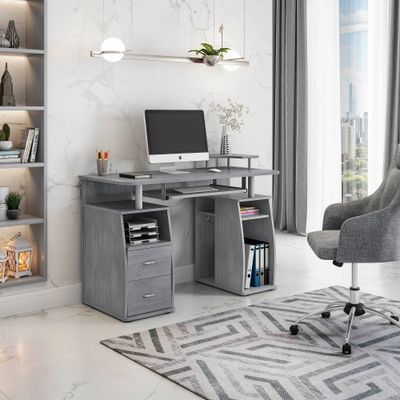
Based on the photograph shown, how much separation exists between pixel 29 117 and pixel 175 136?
3.16 feet

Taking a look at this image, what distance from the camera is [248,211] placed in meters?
4.61

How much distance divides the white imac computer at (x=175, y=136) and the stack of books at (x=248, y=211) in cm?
44

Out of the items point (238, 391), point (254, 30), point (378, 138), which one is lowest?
point (238, 391)

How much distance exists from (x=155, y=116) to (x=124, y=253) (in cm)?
102

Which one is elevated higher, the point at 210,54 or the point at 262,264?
the point at 210,54

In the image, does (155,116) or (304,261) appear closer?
(155,116)

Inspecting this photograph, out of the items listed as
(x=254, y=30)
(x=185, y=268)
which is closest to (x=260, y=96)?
(x=254, y=30)

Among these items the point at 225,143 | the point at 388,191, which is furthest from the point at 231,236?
the point at 388,191

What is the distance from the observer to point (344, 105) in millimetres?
6512

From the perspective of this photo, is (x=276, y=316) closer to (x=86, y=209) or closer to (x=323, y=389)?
(x=323, y=389)

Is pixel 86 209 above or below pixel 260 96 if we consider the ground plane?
below

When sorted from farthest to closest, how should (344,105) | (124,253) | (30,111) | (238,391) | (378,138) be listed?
(344,105), (378,138), (30,111), (124,253), (238,391)

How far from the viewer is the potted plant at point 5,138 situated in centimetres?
400

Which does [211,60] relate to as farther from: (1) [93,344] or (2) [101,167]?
(1) [93,344]
